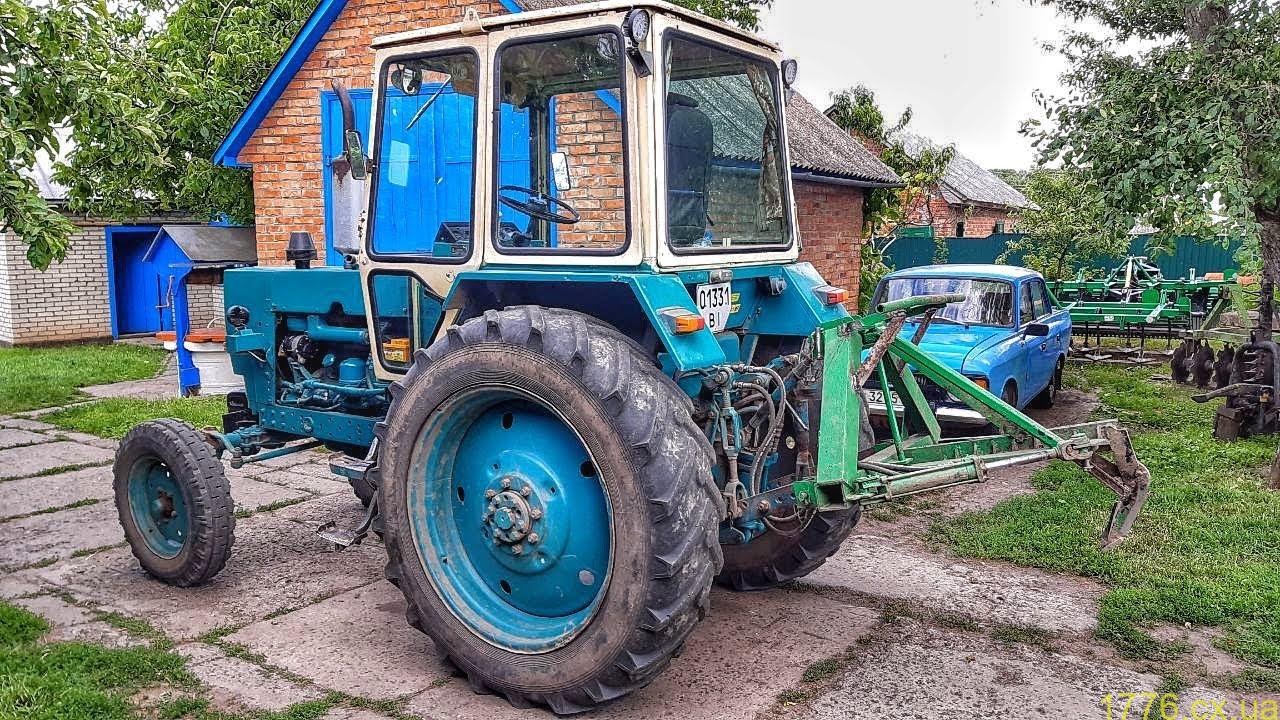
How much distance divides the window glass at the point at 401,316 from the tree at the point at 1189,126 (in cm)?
617

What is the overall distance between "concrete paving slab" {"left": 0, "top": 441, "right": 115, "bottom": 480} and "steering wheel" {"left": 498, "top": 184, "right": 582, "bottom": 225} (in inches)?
226

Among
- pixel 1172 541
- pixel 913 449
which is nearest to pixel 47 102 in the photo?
pixel 913 449

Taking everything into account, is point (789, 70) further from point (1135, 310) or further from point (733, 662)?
point (1135, 310)

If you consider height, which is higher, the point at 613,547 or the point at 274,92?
the point at 274,92

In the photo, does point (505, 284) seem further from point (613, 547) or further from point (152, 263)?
point (152, 263)

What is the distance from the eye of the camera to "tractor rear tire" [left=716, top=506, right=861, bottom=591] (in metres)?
5.03

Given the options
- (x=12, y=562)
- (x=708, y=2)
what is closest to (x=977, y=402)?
(x=12, y=562)

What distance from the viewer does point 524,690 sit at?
12.9ft

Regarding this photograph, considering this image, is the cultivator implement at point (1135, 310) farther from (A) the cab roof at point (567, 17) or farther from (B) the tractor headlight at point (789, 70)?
(A) the cab roof at point (567, 17)

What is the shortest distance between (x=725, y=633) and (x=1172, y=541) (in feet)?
10.00

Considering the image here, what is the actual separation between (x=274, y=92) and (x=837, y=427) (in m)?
8.18

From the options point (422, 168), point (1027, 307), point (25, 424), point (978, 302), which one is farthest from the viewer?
point (25, 424)

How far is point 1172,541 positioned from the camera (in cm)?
604

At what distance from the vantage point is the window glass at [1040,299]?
10.2 metres
